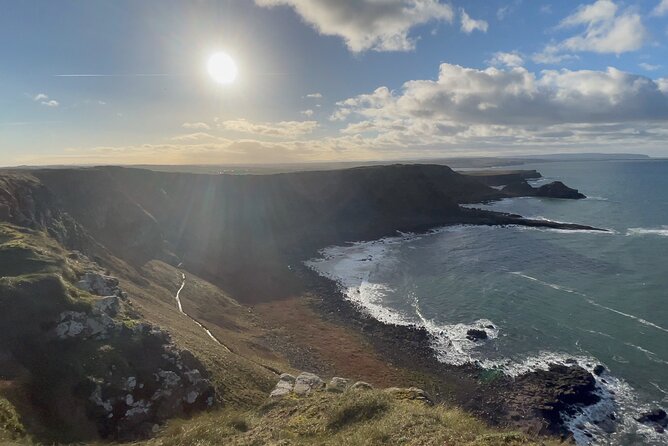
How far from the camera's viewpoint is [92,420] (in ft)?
59.7

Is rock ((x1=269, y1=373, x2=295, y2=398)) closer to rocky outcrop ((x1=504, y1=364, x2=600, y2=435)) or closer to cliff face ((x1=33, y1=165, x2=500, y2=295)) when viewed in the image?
rocky outcrop ((x1=504, y1=364, x2=600, y2=435))

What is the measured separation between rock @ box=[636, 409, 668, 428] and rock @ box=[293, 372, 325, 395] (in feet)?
72.8

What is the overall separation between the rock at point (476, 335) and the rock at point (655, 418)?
43.5 ft

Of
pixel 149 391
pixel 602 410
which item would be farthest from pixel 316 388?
pixel 602 410

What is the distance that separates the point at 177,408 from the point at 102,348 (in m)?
5.19

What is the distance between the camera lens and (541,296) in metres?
47.7

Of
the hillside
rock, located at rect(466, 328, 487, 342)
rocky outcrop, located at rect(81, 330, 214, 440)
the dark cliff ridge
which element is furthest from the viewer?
the dark cliff ridge

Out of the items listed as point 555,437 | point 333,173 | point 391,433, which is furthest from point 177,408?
point 333,173

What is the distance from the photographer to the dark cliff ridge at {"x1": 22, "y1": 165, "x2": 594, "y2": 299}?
184 feet

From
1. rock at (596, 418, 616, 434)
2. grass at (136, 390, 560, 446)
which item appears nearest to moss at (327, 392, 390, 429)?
grass at (136, 390, 560, 446)

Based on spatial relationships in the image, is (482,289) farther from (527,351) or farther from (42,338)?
(42,338)

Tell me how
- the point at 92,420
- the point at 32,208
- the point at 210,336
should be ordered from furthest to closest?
the point at 32,208 < the point at 210,336 < the point at 92,420

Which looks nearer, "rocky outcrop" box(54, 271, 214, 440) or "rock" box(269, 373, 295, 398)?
"rocky outcrop" box(54, 271, 214, 440)

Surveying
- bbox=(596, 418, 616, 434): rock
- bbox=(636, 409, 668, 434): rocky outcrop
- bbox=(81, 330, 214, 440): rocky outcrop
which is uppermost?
bbox=(81, 330, 214, 440): rocky outcrop
